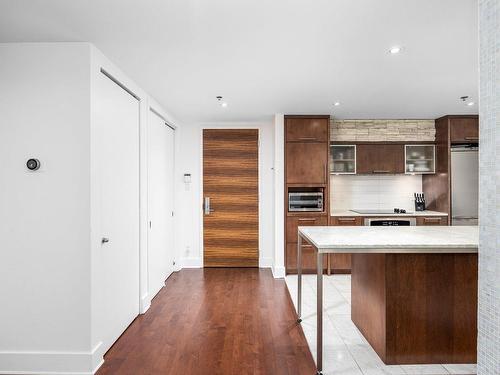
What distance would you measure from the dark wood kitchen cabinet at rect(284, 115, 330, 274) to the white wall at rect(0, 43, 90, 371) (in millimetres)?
3085

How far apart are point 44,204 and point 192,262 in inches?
131

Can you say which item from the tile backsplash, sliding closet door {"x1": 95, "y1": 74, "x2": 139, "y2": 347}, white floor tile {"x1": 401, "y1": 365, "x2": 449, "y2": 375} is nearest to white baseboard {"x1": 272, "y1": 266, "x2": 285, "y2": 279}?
the tile backsplash

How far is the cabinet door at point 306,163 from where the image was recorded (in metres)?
4.87

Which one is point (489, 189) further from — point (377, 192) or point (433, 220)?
point (377, 192)

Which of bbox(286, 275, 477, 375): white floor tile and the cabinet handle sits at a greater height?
the cabinet handle

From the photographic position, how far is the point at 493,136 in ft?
2.19

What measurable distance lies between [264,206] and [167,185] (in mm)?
1669

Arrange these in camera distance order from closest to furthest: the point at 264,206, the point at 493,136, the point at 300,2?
the point at 493,136, the point at 300,2, the point at 264,206

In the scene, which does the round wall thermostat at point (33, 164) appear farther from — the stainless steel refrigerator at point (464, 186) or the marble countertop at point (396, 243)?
the stainless steel refrigerator at point (464, 186)

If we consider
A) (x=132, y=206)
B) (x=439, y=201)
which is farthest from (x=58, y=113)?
(x=439, y=201)

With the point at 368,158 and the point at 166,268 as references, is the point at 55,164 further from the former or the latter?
the point at 368,158

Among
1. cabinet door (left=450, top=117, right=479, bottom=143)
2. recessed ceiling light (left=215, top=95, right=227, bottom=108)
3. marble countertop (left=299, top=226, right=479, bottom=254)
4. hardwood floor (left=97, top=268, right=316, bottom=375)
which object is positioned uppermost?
recessed ceiling light (left=215, top=95, right=227, bottom=108)

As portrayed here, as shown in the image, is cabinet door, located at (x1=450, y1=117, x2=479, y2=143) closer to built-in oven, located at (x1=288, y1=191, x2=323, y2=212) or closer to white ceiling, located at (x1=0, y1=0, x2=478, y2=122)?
white ceiling, located at (x1=0, y1=0, x2=478, y2=122)

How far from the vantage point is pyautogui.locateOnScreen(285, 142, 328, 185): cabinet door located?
4.87 m
